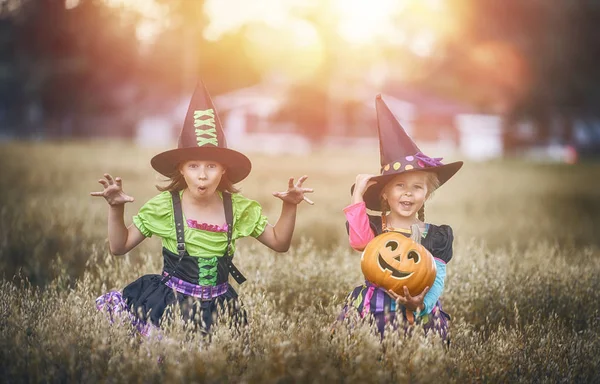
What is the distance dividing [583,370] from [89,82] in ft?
156

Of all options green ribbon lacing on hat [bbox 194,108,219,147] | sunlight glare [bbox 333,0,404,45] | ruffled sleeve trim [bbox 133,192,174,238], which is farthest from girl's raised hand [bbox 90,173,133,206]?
sunlight glare [bbox 333,0,404,45]

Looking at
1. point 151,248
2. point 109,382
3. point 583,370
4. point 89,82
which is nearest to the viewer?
point 109,382

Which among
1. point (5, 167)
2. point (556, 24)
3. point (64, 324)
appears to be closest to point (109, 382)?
point (64, 324)

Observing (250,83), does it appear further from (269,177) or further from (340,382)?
(340,382)

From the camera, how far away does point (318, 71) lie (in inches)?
1996

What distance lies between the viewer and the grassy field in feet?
11.5

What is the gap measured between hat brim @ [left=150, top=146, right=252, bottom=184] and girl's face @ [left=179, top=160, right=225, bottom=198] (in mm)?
35

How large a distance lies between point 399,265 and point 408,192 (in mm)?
551

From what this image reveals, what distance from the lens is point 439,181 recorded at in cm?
471

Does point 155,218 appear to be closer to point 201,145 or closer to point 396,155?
point 201,145

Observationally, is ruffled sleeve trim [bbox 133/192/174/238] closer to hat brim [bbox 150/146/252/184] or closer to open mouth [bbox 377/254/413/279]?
hat brim [bbox 150/146/252/184]

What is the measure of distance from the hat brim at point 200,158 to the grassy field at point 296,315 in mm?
942

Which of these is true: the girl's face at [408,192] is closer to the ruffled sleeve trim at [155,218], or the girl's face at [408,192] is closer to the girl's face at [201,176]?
the girl's face at [201,176]

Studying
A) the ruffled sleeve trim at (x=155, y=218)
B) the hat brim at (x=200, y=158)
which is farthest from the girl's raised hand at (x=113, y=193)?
the hat brim at (x=200, y=158)
